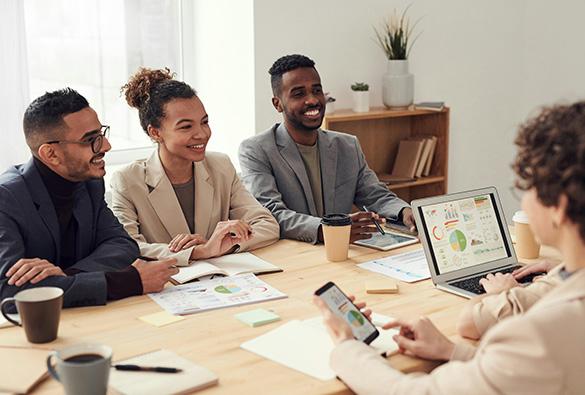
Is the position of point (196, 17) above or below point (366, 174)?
above

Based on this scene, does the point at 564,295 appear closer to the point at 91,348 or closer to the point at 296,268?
the point at 91,348

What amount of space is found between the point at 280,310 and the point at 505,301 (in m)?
0.56

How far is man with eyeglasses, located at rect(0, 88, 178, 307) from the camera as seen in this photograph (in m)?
1.77

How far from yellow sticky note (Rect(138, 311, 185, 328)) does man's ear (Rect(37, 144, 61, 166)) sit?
66 centimetres

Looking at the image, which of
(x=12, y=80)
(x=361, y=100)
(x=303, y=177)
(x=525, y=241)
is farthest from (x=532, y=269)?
(x=12, y=80)

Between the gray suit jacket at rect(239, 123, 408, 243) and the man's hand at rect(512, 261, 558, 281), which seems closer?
the man's hand at rect(512, 261, 558, 281)

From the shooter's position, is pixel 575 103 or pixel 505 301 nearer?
pixel 575 103

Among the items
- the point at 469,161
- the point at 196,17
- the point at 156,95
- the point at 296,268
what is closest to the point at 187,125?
the point at 156,95

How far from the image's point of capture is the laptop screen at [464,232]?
1.87 metres

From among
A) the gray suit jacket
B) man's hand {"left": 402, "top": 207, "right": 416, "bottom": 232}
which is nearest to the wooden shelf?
the gray suit jacket

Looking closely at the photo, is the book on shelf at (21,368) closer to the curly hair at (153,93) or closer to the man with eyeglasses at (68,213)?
the man with eyeglasses at (68,213)

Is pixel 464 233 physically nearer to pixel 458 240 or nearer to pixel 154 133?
pixel 458 240

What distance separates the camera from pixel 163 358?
1.36m

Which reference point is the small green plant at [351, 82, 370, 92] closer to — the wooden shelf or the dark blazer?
the wooden shelf
